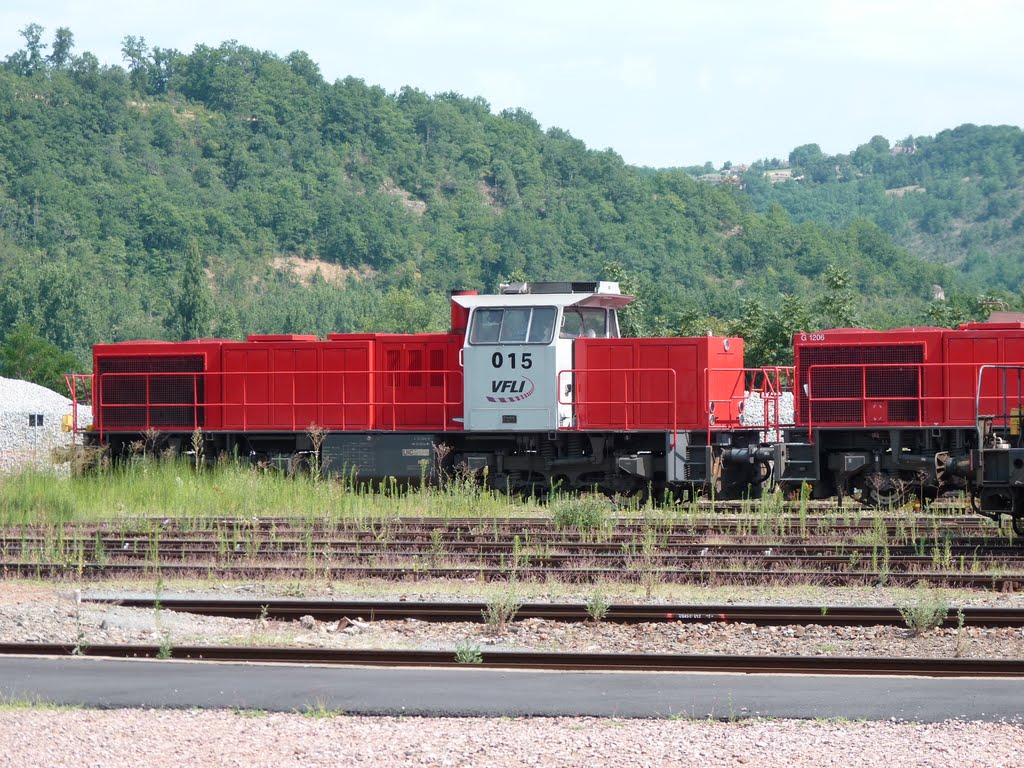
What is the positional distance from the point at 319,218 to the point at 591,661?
113962 millimetres

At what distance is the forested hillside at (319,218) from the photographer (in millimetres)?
92750

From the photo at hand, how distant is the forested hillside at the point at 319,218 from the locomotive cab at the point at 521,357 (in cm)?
6087

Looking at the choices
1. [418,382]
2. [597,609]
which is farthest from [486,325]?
[597,609]

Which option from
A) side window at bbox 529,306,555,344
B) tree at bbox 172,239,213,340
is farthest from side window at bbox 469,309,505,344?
tree at bbox 172,239,213,340

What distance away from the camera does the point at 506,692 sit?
8242mm

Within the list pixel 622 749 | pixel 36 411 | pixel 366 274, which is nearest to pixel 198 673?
pixel 622 749

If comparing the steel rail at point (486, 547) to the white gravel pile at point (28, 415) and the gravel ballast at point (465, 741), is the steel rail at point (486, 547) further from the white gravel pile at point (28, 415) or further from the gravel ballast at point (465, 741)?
the white gravel pile at point (28, 415)

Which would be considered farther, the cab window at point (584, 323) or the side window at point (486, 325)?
the cab window at point (584, 323)

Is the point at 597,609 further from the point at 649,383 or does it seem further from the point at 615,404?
the point at 649,383

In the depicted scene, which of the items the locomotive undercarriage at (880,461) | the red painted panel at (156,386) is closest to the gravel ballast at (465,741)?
the locomotive undercarriage at (880,461)

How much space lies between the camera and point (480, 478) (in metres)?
20.2

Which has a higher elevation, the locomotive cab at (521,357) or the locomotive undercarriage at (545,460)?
the locomotive cab at (521,357)

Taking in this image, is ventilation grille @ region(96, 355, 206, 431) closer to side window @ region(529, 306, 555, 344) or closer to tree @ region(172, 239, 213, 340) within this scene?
side window @ region(529, 306, 555, 344)

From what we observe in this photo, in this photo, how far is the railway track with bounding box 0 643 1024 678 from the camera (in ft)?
29.0
